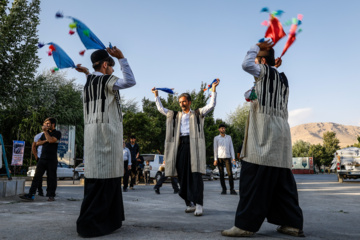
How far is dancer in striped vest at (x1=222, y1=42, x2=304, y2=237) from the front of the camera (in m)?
3.80

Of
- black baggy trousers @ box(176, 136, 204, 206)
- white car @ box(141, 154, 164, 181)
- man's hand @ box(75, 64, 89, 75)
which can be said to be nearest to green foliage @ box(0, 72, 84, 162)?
white car @ box(141, 154, 164, 181)

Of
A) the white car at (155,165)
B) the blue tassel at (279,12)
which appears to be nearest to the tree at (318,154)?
the white car at (155,165)

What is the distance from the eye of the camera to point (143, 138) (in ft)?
104

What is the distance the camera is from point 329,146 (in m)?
115

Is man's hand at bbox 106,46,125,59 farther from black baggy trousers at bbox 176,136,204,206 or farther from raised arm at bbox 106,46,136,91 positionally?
black baggy trousers at bbox 176,136,204,206

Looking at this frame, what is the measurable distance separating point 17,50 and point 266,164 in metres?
22.1

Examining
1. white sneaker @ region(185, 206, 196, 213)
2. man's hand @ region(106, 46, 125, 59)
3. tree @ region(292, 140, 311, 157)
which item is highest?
tree @ region(292, 140, 311, 157)

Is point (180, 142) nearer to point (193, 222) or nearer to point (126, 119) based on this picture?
point (193, 222)

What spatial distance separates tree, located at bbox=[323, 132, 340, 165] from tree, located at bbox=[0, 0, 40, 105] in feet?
350

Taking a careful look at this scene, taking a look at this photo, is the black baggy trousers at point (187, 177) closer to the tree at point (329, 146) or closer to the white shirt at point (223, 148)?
the white shirt at point (223, 148)

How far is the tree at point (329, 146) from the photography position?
113m

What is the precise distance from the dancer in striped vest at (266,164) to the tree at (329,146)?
117696mm

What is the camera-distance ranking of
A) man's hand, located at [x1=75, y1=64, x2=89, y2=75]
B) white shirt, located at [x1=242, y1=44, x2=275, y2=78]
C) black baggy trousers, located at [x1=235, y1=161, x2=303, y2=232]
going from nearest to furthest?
black baggy trousers, located at [x1=235, y1=161, x2=303, y2=232] < white shirt, located at [x1=242, y1=44, x2=275, y2=78] < man's hand, located at [x1=75, y1=64, x2=89, y2=75]

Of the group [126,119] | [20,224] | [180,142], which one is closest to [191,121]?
[180,142]
